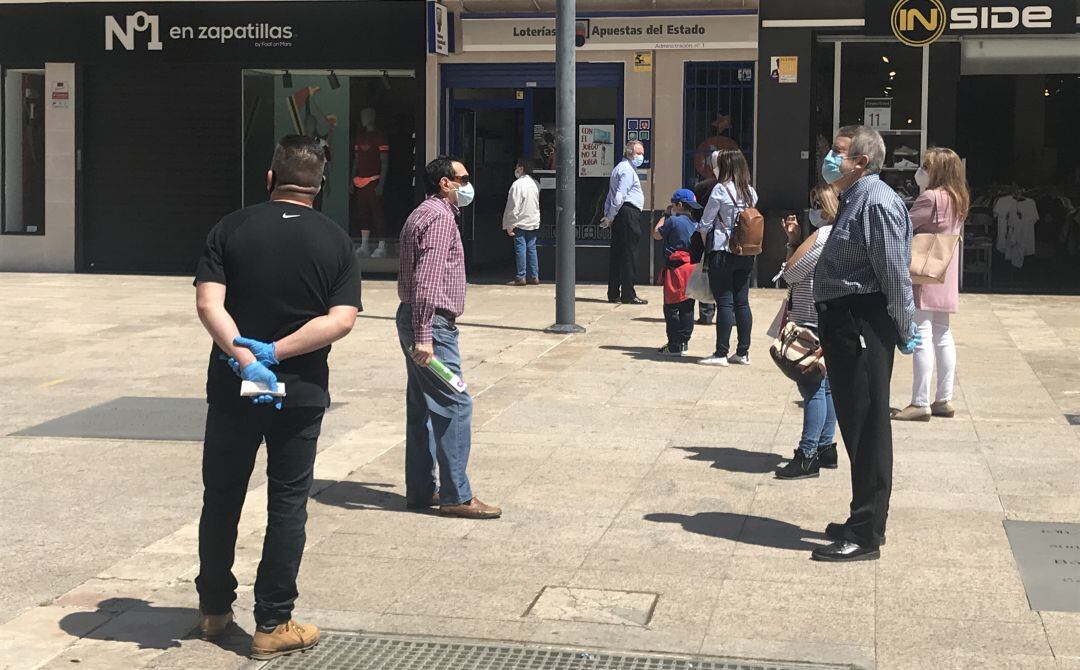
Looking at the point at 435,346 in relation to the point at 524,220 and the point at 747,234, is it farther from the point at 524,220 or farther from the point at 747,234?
the point at 524,220

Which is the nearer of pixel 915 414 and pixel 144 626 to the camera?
pixel 144 626

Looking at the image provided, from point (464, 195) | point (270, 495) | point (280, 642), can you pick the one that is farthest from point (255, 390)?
point (464, 195)

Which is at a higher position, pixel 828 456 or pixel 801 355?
pixel 801 355

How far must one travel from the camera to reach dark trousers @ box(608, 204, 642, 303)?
647 inches

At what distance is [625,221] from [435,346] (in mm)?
9537

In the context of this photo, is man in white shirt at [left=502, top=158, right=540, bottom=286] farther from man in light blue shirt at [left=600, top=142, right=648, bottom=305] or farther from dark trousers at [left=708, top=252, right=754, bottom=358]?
dark trousers at [left=708, top=252, right=754, bottom=358]

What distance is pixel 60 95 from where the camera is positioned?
20.2 metres

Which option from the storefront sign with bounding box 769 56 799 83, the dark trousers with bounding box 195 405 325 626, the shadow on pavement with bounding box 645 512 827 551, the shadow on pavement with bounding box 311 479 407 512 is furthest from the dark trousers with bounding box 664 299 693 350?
the dark trousers with bounding box 195 405 325 626

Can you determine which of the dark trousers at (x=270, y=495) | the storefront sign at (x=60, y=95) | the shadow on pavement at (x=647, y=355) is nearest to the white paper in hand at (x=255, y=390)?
the dark trousers at (x=270, y=495)

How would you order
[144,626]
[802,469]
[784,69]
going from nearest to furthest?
[144,626]
[802,469]
[784,69]

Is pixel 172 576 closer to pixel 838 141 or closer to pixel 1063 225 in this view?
pixel 838 141

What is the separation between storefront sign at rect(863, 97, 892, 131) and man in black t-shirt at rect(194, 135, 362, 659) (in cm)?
1407

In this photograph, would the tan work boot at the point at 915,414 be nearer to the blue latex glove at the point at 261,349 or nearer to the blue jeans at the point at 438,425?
the blue jeans at the point at 438,425

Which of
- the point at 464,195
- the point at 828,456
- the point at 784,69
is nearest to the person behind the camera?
the point at 464,195
